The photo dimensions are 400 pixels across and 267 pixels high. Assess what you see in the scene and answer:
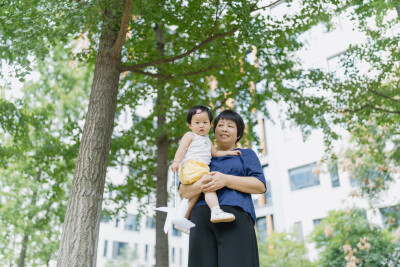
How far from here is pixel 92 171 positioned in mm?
6176

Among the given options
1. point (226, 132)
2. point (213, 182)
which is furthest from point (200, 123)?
point (213, 182)

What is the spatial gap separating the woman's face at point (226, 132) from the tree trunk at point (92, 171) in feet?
10.5

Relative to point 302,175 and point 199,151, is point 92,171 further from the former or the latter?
point 302,175

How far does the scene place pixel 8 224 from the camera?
1488 centimetres

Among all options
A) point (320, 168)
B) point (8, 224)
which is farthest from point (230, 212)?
point (320, 168)

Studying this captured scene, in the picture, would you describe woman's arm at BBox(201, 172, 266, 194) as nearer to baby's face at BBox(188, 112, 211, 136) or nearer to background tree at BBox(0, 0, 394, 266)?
baby's face at BBox(188, 112, 211, 136)

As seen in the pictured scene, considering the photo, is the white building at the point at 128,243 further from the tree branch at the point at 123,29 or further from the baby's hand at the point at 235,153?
the baby's hand at the point at 235,153

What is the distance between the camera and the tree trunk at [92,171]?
18.8 feet

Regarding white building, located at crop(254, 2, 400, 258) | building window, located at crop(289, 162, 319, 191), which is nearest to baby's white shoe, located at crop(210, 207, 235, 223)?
white building, located at crop(254, 2, 400, 258)

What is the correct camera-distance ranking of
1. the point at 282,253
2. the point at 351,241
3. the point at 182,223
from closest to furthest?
the point at 182,223, the point at 351,241, the point at 282,253

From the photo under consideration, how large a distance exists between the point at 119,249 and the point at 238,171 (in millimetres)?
31528

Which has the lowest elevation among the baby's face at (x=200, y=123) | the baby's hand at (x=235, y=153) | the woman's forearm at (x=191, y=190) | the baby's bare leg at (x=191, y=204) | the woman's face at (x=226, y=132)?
the baby's bare leg at (x=191, y=204)

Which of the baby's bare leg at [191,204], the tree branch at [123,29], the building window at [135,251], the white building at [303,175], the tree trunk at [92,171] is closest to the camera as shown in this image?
the baby's bare leg at [191,204]

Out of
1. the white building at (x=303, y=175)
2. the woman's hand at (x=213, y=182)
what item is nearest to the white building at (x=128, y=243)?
the white building at (x=303, y=175)
